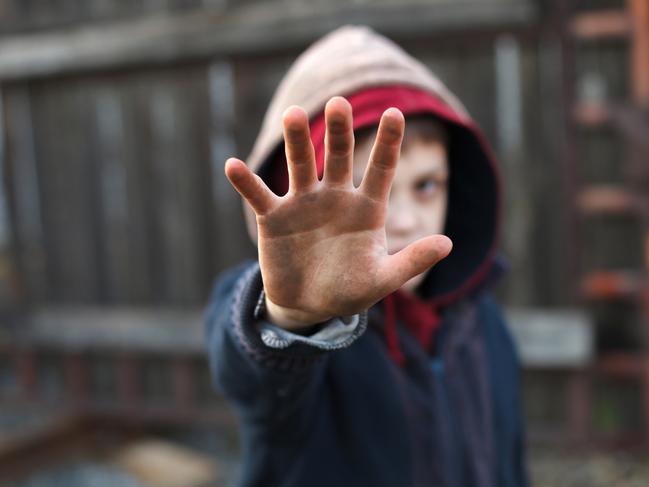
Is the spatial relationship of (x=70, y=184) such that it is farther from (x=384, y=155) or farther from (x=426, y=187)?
(x=384, y=155)

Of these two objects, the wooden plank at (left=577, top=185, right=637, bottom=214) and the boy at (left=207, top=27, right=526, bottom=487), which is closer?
the boy at (left=207, top=27, right=526, bottom=487)

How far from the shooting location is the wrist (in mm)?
860

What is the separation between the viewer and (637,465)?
3080 millimetres

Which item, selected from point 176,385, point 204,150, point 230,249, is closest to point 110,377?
point 176,385

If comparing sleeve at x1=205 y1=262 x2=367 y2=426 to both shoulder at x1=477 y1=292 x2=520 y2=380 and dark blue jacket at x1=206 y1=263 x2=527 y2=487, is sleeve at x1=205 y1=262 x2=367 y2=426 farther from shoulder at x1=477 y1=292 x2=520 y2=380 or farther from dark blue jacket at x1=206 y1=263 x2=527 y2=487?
shoulder at x1=477 y1=292 x2=520 y2=380

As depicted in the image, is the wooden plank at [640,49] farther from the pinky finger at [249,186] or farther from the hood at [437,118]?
the pinky finger at [249,186]

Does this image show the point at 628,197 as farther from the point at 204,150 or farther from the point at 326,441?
the point at 326,441

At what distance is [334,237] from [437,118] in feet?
1.95

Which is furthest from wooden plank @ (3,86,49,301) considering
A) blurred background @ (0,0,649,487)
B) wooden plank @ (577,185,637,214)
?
wooden plank @ (577,185,637,214)

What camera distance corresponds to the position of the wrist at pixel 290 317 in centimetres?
86

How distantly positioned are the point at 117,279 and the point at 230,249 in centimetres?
72

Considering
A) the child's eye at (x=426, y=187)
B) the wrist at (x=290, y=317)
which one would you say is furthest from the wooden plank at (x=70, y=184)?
the wrist at (x=290, y=317)

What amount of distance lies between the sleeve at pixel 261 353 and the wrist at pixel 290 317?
0.03ft

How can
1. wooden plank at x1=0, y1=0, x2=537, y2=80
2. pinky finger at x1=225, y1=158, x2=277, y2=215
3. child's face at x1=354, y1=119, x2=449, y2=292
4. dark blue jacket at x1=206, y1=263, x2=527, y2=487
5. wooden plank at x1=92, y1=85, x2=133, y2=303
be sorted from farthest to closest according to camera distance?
wooden plank at x1=92, y1=85, x2=133, y2=303
wooden plank at x1=0, y1=0, x2=537, y2=80
child's face at x1=354, y1=119, x2=449, y2=292
dark blue jacket at x1=206, y1=263, x2=527, y2=487
pinky finger at x1=225, y1=158, x2=277, y2=215
